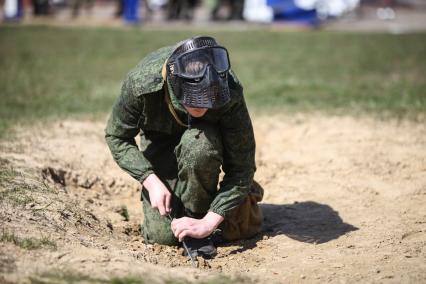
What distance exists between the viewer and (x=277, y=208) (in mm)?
4945

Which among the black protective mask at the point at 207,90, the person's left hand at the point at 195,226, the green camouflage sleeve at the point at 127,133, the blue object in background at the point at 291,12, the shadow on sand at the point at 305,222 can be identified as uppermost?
the black protective mask at the point at 207,90

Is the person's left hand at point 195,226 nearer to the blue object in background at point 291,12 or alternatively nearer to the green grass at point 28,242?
the green grass at point 28,242

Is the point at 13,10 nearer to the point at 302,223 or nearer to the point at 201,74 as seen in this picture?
the point at 302,223

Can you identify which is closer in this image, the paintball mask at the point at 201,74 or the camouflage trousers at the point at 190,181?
the paintball mask at the point at 201,74

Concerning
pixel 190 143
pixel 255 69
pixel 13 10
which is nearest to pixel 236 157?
pixel 190 143

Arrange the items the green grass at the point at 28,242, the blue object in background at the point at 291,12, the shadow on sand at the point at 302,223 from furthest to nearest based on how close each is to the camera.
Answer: the blue object in background at the point at 291,12 → the shadow on sand at the point at 302,223 → the green grass at the point at 28,242

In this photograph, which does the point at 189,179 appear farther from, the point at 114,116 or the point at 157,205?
the point at 114,116

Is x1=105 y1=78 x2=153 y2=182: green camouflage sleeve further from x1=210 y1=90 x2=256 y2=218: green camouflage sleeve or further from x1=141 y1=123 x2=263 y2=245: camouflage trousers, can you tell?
x1=210 y1=90 x2=256 y2=218: green camouflage sleeve

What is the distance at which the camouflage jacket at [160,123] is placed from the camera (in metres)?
3.72

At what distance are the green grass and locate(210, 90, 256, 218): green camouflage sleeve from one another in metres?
0.99

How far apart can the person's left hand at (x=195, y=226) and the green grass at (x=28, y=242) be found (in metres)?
0.73

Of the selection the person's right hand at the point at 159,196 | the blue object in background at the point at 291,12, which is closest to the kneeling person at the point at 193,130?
the person's right hand at the point at 159,196

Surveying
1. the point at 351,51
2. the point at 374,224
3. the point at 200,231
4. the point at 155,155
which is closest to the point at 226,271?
the point at 200,231

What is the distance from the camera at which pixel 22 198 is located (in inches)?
163
